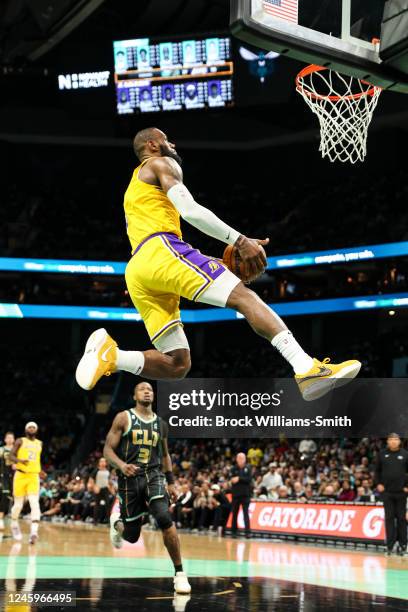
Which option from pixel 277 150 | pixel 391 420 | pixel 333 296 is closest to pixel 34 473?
pixel 391 420

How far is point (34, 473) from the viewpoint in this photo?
15.2 m

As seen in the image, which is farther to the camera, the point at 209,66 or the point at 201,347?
the point at 201,347

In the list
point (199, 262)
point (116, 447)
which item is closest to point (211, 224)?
point (199, 262)

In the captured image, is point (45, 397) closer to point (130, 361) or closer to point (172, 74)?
point (172, 74)

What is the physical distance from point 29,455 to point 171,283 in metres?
10.1

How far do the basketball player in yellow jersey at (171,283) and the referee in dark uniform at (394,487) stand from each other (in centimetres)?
909

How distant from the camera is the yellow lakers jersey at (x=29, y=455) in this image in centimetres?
1505

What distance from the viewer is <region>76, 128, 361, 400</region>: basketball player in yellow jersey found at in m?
5.58

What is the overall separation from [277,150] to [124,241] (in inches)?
290

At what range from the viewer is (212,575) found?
415 inches

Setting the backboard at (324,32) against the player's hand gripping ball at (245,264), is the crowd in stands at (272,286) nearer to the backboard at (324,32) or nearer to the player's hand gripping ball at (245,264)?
the backboard at (324,32)

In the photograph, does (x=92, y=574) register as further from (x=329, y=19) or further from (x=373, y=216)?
(x=373, y=216)

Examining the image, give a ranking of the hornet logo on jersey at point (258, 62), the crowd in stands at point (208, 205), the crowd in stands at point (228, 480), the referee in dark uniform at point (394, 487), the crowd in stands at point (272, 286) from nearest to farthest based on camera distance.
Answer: the referee in dark uniform at point (394, 487) → the crowd in stands at point (228, 480) → the crowd in stands at point (272, 286) → the hornet logo on jersey at point (258, 62) → the crowd in stands at point (208, 205)

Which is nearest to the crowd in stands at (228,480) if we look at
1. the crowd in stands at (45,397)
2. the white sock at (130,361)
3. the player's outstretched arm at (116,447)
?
the crowd in stands at (45,397)
